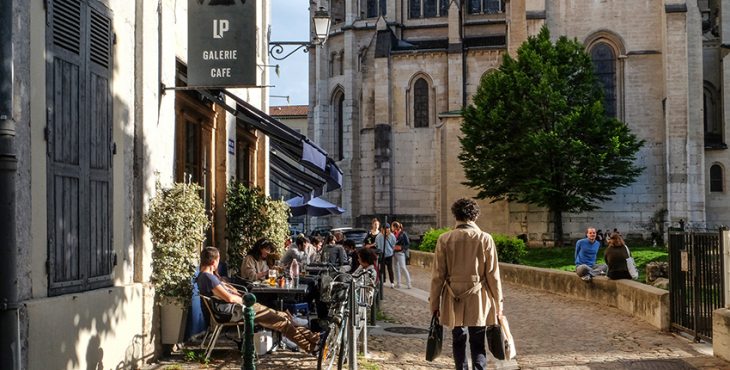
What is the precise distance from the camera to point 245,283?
9.49 meters

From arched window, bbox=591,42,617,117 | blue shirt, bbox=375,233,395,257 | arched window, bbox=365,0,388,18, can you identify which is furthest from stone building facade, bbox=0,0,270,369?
arched window, bbox=365,0,388,18

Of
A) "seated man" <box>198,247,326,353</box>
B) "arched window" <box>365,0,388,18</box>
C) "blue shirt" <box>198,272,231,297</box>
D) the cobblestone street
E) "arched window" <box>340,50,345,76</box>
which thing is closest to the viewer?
"seated man" <box>198,247,326,353</box>

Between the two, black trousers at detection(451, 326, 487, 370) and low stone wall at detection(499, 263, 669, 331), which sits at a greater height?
black trousers at detection(451, 326, 487, 370)

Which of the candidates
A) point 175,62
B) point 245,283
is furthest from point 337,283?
point 175,62

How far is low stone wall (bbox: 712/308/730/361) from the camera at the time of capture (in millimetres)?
7867

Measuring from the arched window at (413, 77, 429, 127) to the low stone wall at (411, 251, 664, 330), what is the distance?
87.0 feet

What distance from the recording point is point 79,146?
6.25 m

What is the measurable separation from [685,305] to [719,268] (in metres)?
1.34

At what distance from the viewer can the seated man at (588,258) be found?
14.2 metres

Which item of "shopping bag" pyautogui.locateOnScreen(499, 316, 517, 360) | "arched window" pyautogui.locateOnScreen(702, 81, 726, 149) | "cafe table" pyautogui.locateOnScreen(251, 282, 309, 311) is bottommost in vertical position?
"shopping bag" pyautogui.locateOnScreen(499, 316, 517, 360)

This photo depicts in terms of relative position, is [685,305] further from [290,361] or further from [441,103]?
[441,103]

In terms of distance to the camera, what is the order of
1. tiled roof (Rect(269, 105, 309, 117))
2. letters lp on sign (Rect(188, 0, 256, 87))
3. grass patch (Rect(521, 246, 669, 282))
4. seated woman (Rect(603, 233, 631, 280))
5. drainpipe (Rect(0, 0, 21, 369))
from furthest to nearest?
1. tiled roof (Rect(269, 105, 309, 117))
2. grass patch (Rect(521, 246, 669, 282))
3. seated woman (Rect(603, 233, 631, 280))
4. letters lp on sign (Rect(188, 0, 256, 87))
5. drainpipe (Rect(0, 0, 21, 369))

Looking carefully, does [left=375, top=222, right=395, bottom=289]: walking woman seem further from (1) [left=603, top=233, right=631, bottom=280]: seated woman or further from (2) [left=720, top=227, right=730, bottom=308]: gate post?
(2) [left=720, top=227, right=730, bottom=308]: gate post

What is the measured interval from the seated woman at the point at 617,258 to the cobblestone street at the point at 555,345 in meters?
0.69
